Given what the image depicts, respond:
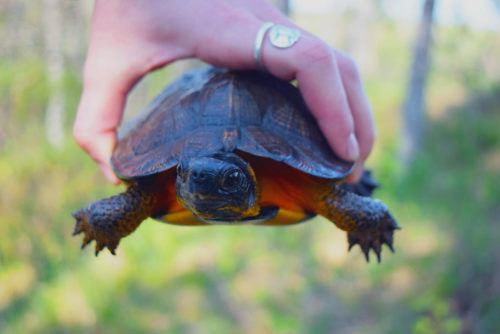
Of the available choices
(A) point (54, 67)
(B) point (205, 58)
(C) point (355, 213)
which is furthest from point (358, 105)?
(A) point (54, 67)

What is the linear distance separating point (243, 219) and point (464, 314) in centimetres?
310

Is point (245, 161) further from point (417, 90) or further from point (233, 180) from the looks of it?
point (417, 90)

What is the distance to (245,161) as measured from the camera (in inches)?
45.0

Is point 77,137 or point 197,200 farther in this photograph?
point 77,137

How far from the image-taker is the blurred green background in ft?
12.1

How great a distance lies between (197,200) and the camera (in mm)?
960

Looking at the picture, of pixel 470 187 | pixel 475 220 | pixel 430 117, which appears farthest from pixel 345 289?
pixel 430 117

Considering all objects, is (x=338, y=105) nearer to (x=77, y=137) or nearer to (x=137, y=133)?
(x=137, y=133)

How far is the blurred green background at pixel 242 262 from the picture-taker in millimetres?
3684

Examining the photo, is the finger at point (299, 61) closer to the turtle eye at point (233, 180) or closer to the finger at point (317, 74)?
the finger at point (317, 74)

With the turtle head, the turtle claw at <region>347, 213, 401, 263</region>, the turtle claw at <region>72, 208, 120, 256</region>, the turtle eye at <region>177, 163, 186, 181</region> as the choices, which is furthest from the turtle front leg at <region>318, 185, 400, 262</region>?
the turtle claw at <region>72, 208, 120, 256</region>

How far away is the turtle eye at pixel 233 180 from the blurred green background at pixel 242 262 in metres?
2.61

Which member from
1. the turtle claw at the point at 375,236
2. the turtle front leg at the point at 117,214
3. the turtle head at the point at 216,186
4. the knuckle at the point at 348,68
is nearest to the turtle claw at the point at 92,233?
the turtle front leg at the point at 117,214

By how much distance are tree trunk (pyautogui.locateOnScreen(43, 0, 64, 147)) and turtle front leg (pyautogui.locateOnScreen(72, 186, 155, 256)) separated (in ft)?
16.4
